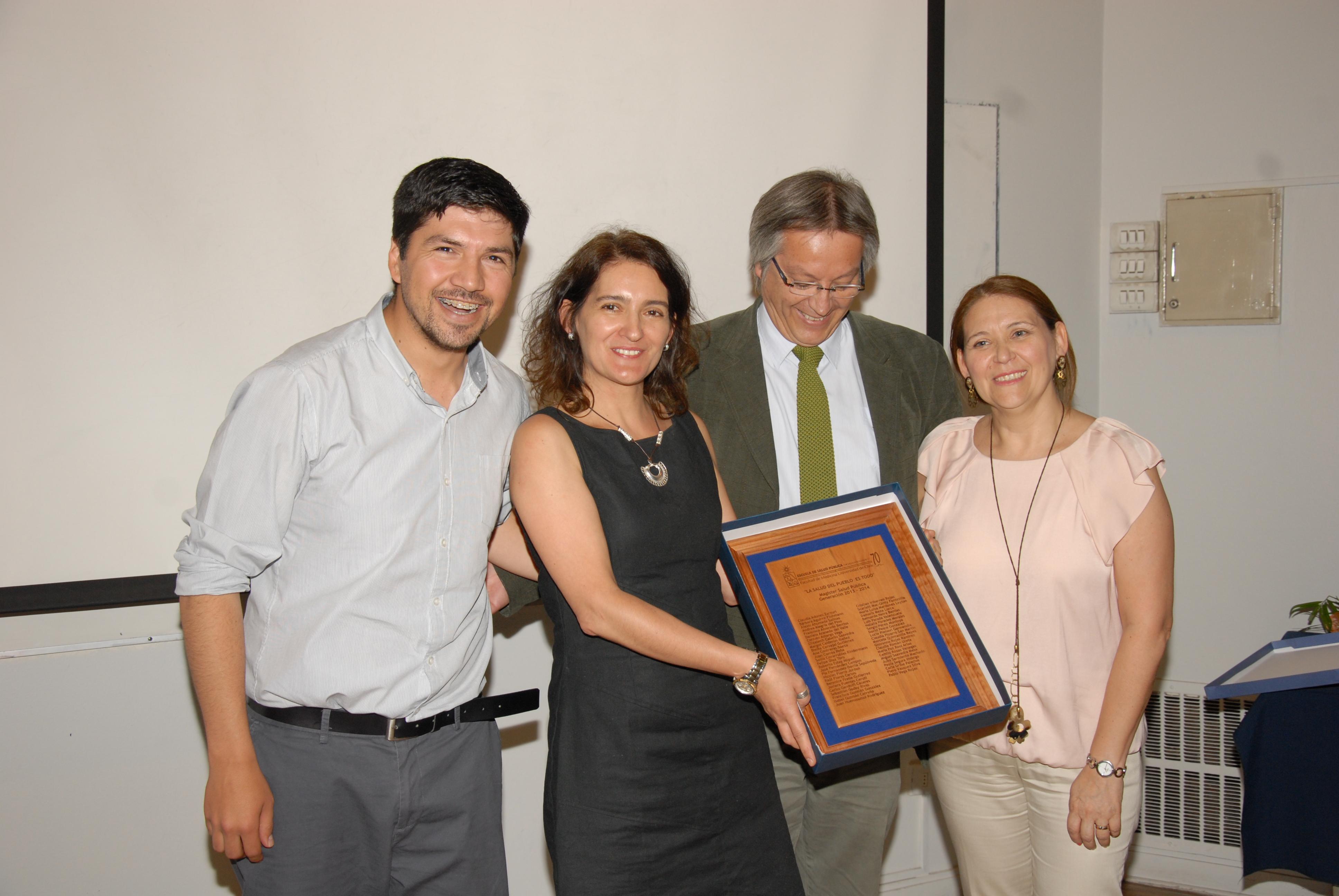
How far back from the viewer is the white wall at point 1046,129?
335 cm

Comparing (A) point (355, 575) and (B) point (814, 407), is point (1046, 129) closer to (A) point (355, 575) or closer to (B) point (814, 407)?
(B) point (814, 407)

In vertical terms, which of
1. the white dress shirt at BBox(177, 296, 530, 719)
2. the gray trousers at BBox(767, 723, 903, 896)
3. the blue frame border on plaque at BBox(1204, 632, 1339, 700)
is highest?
the white dress shirt at BBox(177, 296, 530, 719)

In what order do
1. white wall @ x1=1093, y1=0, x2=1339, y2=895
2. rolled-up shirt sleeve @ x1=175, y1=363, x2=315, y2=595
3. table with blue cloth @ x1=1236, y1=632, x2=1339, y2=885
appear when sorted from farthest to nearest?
white wall @ x1=1093, y1=0, x2=1339, y2=895, table with blue cloth @ x1=1236, y1=632, x2=1339, y2=885, rolled-up shirt sleeve @ x1=175, y1=363, x2=315, y2=595

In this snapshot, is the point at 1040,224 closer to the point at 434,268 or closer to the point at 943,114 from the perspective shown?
the point at 943,114

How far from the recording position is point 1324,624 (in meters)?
3.12

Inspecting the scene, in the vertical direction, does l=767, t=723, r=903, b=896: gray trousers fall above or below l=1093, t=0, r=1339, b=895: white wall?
below

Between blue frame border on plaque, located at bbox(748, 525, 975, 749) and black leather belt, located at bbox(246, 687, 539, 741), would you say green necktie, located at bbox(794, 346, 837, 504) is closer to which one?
blue frame border on plaque, located at bbox(748, 525, 975, 749)

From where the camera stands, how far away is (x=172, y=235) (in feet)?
7.22

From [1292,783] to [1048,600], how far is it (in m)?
1.47

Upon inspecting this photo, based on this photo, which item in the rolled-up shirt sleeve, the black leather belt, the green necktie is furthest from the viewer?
the green necktie

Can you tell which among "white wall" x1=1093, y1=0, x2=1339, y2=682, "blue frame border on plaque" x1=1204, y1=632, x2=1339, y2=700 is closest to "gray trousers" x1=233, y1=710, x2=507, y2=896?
"blue frame border on plaque" x1=1204, y1=632, x2=1339, y2=700

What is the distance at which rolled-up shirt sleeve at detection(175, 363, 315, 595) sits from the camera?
1.61 metres

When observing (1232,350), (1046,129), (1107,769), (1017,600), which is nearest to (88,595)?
(1017,600)

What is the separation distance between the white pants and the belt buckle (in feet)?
3.91
